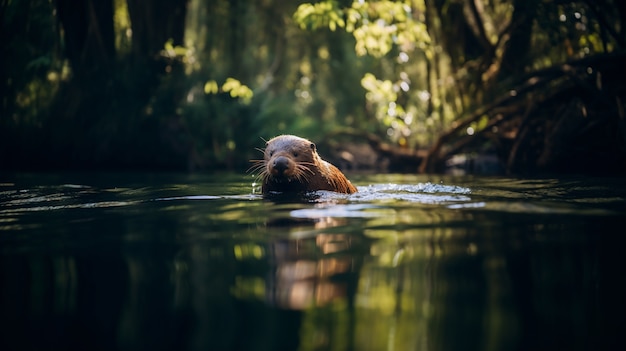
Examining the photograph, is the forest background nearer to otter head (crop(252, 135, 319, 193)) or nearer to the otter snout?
otter head (crop(252, 135, 319, 193))

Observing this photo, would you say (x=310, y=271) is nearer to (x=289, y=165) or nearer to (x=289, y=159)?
(x=289, y=165)

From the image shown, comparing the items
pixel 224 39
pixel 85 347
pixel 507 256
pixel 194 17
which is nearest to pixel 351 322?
pixel 85 347

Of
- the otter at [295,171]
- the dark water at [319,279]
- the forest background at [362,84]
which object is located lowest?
the dark water at [319,279]

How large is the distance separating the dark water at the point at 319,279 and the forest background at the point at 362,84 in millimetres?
5695

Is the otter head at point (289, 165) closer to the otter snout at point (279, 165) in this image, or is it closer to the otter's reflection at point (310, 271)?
the otter snout at point (279, 165)

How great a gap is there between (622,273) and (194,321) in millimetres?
Answer: 1969

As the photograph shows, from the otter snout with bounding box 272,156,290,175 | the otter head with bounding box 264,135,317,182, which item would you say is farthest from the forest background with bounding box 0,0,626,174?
the otter snout with bounding box 272,156,290,175

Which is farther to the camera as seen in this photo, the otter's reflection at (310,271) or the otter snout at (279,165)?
the otter snout at (279,165)

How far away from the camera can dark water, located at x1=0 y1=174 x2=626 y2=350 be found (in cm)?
226

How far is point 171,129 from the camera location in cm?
1493

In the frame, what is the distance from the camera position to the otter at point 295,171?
22.7 ft

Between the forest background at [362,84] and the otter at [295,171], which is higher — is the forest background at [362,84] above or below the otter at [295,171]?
above

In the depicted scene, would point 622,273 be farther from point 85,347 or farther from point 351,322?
point 85,347

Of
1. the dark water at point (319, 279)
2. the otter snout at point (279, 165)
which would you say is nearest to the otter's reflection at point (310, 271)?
the dark water at point (319, 279)
